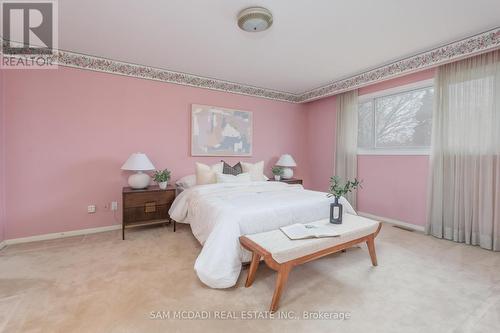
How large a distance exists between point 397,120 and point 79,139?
16.4ft

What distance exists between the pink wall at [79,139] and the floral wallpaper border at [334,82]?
0.12 m

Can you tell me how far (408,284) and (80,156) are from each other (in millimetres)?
4187

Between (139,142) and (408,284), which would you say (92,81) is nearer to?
(139,142)

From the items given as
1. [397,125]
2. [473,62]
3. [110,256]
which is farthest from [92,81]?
[473,62]

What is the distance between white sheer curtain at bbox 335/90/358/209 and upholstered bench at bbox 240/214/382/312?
7.34ft

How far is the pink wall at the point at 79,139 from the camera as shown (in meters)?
2.84

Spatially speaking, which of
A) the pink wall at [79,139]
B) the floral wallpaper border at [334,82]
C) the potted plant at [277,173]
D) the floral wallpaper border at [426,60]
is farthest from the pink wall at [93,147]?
the potted plant at [277,173]

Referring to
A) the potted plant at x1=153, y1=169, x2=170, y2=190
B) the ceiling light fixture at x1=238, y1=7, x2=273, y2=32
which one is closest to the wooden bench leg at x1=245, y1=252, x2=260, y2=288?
the potted plant at x1=153, y1=169, x2=170, y2=190

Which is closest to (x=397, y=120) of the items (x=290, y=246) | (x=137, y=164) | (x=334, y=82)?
(x=334, y=82)

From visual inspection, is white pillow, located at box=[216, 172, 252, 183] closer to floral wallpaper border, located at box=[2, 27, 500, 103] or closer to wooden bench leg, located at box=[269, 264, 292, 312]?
floral wallpaper border, located at box=[2, 27, 500, 103]

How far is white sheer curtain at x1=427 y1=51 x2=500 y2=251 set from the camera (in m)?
2.69

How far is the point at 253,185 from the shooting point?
351 cm

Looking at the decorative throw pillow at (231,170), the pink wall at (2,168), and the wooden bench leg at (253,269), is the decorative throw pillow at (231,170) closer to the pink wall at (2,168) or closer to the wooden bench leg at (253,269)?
the wooden bench leg at (253,269)

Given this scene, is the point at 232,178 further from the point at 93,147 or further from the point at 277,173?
the point at 93,147
